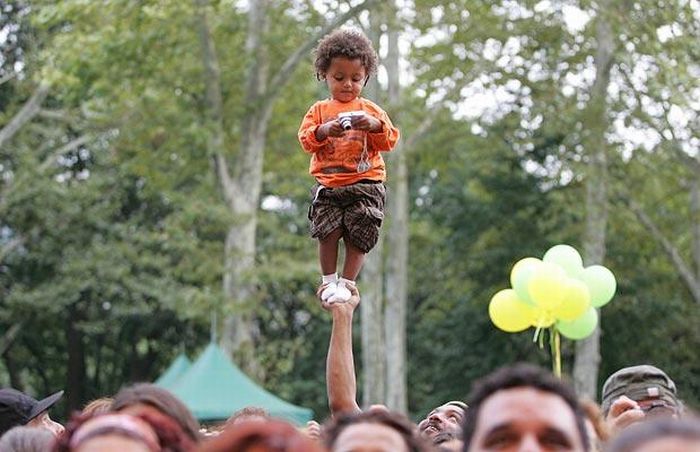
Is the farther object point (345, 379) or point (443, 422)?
point (443, 422)

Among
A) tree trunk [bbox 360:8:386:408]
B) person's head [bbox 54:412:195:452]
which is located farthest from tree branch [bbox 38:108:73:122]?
person's head [bbox 54:412:195:452]

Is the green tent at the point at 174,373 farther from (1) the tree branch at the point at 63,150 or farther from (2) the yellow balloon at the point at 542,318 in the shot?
(2) the yellow balloon at the point at 542,318

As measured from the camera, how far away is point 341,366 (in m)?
6.86

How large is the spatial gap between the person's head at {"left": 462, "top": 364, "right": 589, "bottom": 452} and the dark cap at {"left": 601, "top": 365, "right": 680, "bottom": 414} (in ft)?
9.97

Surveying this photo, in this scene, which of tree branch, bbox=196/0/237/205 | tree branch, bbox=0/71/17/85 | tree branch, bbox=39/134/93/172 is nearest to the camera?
tree branch, bbox=196/0/237/205

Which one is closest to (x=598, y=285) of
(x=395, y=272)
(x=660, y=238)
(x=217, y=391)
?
(x=217, y=391)

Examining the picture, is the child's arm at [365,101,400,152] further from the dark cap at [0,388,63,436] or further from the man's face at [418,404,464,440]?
the dark cap at [0,388,63,436]

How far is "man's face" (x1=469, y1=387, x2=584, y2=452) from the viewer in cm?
411

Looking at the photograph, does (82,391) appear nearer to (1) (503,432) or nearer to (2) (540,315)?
(2) (540,315)

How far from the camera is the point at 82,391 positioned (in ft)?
130

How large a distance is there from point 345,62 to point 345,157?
451 mm

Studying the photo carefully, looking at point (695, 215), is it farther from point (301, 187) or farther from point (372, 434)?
point (372, 434)

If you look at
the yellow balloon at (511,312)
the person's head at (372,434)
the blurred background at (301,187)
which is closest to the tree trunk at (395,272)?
the blurred background at (301,187)

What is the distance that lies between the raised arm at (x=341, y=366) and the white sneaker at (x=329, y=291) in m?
0.06
